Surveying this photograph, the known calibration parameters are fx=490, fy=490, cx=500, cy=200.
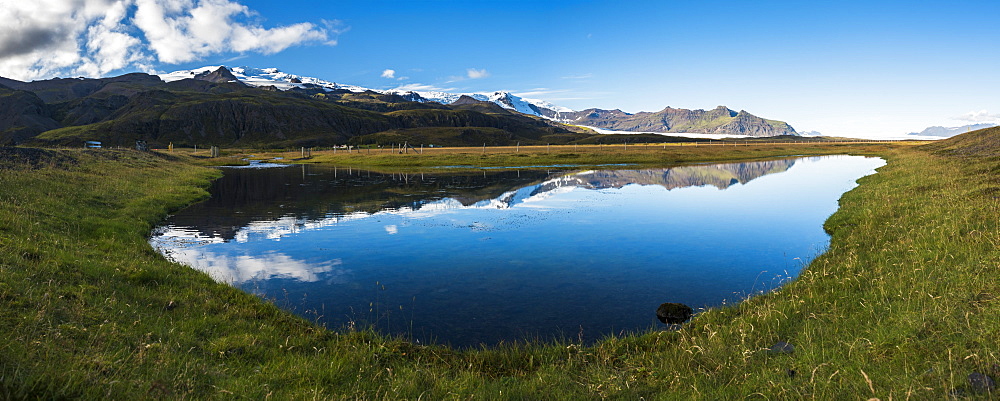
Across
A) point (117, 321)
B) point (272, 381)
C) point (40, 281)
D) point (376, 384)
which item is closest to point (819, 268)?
point (376, 384)

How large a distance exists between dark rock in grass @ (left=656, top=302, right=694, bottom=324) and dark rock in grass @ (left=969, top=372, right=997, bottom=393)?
6.92m

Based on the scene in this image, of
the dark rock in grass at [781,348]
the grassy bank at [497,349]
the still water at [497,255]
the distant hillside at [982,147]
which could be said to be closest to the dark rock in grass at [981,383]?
the grassy bank at [497,349]

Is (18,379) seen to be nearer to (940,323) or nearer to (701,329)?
(701,329)

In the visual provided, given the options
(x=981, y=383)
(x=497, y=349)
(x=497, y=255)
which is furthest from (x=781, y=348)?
(x=497, y=255)

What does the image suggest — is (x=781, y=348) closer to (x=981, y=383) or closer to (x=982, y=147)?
(x=981, y=383)

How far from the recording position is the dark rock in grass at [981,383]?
21.5 feet

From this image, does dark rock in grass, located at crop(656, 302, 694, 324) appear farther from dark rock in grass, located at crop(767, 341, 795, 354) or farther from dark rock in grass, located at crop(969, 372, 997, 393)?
dark rock in grass, located at crop(969, 372, 997, 393)

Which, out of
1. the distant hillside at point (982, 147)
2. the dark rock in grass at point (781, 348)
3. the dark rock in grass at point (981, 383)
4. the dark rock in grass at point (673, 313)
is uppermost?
the distant hillside at point (982, 147)

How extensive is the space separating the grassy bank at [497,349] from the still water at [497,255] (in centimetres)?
213

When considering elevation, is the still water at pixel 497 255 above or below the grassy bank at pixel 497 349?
below

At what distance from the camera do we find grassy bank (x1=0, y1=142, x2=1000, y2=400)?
7.20 meters

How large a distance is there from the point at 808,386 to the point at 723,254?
15126mm

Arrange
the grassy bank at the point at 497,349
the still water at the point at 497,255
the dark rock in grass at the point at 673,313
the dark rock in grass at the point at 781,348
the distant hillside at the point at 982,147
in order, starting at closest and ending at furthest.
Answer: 1. the grassy bank at the point at 497,349
2. the dark rock in grass at the point at 781,348
3. the dark rock in grass at the point at 673,313
4. the still water at the point at 497,255
5. the distant hillside at the point at 982,147

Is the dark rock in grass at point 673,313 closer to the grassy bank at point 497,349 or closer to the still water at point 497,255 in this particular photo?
the still water at point 497,255
